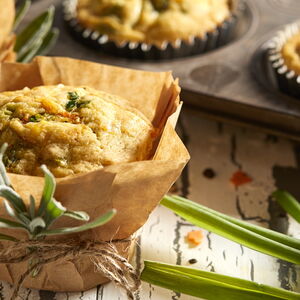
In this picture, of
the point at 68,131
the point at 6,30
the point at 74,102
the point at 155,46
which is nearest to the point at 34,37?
the point at 6,30

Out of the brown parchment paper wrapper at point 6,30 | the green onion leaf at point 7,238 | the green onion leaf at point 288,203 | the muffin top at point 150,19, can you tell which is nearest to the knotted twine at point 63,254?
the green onion leaf at point 7,238

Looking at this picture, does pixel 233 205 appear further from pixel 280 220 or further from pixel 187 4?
pixel 187 4

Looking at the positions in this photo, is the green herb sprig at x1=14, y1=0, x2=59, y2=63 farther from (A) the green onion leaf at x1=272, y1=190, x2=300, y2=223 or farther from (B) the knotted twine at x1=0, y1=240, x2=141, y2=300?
(A) the green onion leaf at x1=272, y1=190, x2=300, y2=223

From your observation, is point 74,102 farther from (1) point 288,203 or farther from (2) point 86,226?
(1) point 288,203

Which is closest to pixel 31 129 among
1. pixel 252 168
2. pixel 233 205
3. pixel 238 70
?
pixel 233 205

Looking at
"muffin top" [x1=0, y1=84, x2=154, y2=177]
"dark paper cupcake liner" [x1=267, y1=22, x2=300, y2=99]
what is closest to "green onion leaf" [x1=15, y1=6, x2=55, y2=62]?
"muffin top" [x1=0, y1=84, x2=154, y2=177]
